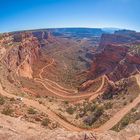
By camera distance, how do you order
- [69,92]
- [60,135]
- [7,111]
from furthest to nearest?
[69,92]
[7,111]
[60,135]

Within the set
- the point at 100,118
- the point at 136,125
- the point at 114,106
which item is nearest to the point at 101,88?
the point at 114,106

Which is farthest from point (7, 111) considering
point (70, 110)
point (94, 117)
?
point (70, 110)

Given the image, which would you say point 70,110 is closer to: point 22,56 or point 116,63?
point 116,63

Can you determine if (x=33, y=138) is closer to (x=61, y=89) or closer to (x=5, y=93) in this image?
(x=5, y=93)

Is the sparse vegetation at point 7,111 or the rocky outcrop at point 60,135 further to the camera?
the sparse vegetation at point 7,111

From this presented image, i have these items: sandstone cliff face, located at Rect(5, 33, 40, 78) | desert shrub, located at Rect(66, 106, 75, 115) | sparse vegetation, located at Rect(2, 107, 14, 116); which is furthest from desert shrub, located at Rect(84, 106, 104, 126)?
sandstone cliff face, located at Rect(5, 33, 40, 78)

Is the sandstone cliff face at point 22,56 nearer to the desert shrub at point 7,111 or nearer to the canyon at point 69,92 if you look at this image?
the canyon at point 69,92

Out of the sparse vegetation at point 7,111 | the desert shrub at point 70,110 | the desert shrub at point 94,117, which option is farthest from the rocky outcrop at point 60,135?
the desert shrub at point 70,110

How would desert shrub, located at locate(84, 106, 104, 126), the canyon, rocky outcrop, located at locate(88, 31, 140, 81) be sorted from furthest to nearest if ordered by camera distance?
rocky outcrop, located at locate(88, 31, 140, 81) < desert shrub, located at locate(84, 106, 104, 126) < the canyon

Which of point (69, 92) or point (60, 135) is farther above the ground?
point (60, 135)

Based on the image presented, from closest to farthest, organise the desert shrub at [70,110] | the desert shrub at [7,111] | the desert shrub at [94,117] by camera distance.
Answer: the desert shrub at [7,111]
the desert shrub at [94,117]
the desert shrub at [70,110]

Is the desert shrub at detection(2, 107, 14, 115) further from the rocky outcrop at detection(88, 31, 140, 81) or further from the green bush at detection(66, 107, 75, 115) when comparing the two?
→ the rocky outcrop at detection(88, 31, 140, 81)
